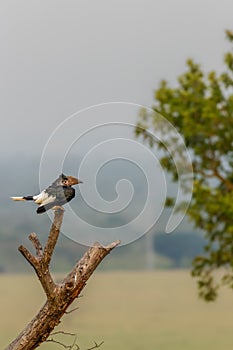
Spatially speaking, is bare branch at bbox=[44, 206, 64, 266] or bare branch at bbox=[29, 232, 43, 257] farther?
bare branch at bbox=[29, 232, 43, 257]

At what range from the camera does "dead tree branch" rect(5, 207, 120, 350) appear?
5.11 m

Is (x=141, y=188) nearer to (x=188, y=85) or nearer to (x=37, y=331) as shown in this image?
(x=37, y=331)

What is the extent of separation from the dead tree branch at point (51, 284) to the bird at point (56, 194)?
0.24 metres

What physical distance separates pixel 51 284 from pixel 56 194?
813mm

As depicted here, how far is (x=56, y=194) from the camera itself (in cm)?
465

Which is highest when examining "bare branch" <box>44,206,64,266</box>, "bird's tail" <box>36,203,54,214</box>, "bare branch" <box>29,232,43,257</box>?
"bare branch" <box>44,206,64,266</box>

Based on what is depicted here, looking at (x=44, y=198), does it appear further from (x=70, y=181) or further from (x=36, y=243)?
(x=36, y=243)

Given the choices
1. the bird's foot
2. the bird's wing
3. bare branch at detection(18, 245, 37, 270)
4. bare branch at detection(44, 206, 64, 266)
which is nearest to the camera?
the bird's wing

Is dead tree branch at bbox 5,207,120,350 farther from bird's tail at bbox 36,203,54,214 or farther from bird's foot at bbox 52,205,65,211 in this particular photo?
bird's tail at bbox 36,203,54,214

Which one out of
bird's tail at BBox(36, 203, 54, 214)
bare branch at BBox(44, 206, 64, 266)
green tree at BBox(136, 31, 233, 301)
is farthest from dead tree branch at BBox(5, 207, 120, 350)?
green tree at BBox(136, 31, 233, 301)

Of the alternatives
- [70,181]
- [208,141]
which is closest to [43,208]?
[70,181]

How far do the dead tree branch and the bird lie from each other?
0.77 feet

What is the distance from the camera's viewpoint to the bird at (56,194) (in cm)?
462

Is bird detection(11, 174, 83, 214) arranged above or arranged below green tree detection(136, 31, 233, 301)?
below
